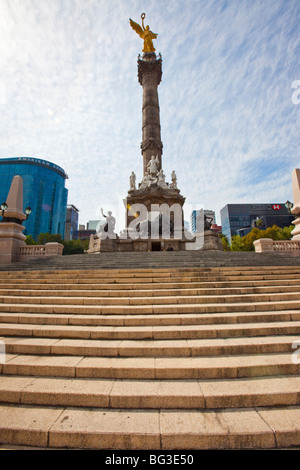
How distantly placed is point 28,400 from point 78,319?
1.96m

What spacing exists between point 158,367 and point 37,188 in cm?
9561

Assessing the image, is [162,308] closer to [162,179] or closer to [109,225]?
[109,225]

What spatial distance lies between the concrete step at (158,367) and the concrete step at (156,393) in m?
0.10

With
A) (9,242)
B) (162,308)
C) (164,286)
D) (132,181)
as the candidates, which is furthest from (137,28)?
(162,308)

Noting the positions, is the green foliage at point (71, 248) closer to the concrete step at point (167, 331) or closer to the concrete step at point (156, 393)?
the concrete step at point (167, 331)

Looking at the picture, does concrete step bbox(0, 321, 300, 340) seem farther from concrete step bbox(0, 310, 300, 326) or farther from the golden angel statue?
the golden angel statue

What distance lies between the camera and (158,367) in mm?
3252

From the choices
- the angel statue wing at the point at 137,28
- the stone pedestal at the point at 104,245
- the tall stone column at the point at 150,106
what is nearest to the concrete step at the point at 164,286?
the stone pedestal at the point at 104,245

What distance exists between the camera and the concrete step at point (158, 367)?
321cm

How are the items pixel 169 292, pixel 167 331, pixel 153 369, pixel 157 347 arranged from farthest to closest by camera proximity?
1. pixel 169 292
2. pixel 167 331
3. pixel 157 347
4. pixel 153 369

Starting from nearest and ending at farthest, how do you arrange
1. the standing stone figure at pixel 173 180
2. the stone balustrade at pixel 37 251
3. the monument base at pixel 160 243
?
the stone balustrade at pixel 37 251, the monument base at pixel 160 243, the standing stone figure at pixel 173 180

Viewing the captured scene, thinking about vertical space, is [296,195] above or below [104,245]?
above

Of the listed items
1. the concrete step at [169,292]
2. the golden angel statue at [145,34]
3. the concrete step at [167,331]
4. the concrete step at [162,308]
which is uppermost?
the golden angel statue at [145,34]

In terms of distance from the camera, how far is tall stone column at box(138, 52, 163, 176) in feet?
97.8
